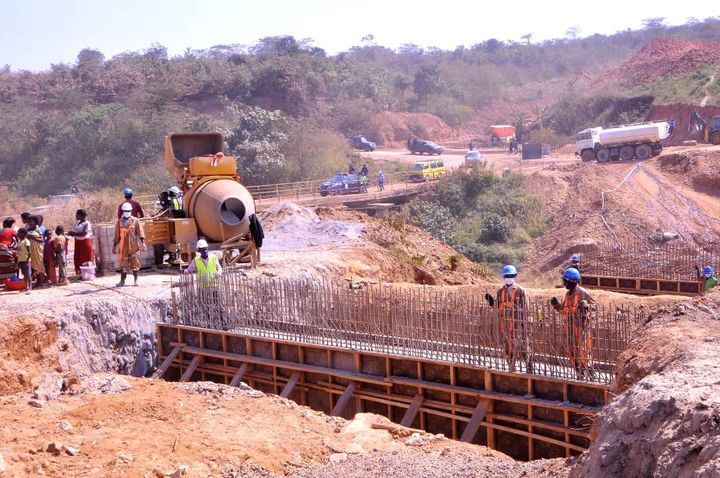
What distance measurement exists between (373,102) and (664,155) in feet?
103

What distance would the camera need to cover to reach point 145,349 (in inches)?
558

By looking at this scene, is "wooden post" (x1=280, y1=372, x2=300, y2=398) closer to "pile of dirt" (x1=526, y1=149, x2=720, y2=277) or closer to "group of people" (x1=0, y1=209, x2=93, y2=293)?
"group of people" (x1=0, y1=209, x2=93, y2=293)

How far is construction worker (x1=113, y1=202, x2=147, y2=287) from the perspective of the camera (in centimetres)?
1489

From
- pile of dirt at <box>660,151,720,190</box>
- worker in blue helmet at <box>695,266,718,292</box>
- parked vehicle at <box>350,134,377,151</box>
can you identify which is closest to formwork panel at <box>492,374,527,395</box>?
worker in blue helmet at <box>695,266,718,292</box>

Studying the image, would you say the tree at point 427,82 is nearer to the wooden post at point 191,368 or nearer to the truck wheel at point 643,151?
the truck wheel at point 643,151

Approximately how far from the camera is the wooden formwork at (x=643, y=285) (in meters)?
18.8

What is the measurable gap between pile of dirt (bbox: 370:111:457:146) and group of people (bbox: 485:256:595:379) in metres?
50.5

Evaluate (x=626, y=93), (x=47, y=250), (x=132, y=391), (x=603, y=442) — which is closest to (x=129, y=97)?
(x=626, y=93)

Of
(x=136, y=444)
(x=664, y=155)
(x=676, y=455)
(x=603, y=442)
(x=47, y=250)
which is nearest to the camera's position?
(x=676, y=455)

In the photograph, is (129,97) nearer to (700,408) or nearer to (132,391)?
(132,391)

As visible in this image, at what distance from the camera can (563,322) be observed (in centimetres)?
995

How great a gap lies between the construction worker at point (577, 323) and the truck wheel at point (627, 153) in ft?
96.8

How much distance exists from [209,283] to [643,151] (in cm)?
2818

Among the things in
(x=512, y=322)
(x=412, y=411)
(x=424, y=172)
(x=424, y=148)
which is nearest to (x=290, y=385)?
(x=412, y=411)
